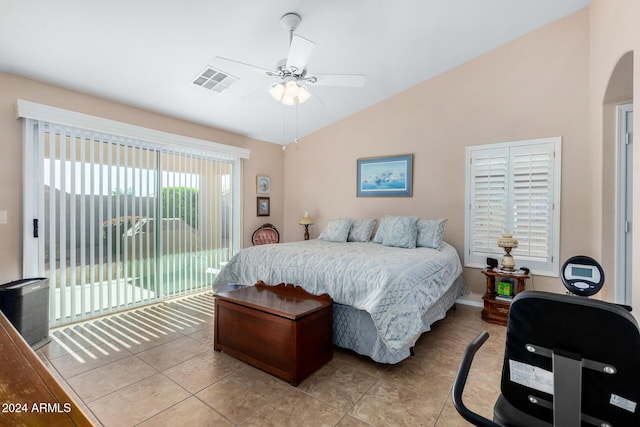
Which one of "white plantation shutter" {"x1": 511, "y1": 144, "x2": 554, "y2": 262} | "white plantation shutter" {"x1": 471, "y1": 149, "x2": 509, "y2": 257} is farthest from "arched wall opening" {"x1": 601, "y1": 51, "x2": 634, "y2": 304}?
"white plantation shutter" {"x1": 471, "y1": 149, "x2": 509, "y2": 257}

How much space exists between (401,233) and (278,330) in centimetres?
210

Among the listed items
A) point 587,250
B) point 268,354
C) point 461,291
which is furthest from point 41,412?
point 587,250

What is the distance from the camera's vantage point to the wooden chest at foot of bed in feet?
7.23

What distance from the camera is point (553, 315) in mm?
972

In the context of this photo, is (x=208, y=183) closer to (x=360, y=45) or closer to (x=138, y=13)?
(x=138, y=13)

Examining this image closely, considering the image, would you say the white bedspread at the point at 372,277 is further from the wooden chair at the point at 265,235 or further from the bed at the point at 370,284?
the wooden chair at the point at 265,235

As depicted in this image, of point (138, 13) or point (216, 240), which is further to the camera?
point (216, 240)

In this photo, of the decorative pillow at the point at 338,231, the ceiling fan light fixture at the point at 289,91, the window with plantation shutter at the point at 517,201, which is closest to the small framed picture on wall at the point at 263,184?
the decorative pillow at the point at 338,231

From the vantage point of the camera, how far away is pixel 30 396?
708 mm

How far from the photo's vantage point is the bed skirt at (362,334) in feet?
7.64

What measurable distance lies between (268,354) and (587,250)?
357cm

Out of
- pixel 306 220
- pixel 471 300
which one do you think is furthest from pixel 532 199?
pixel 306 220

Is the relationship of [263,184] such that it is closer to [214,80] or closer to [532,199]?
[214,80]

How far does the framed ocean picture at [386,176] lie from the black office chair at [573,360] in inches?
139
